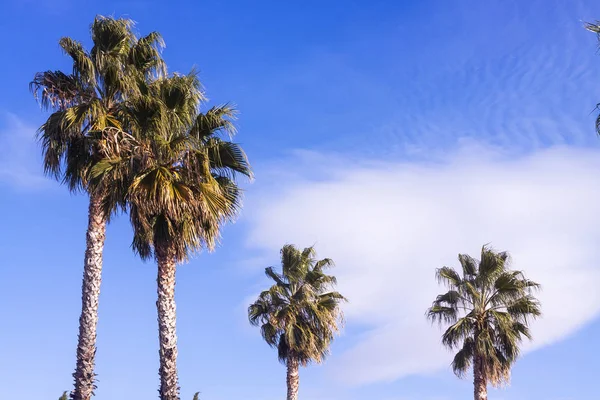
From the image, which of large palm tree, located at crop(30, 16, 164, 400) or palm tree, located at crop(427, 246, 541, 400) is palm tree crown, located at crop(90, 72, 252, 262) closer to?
large palm tree, located at crop(30, 16, 164, 400)

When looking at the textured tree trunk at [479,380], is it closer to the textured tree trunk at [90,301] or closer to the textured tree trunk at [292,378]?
the textured tree trunk at [292,378]

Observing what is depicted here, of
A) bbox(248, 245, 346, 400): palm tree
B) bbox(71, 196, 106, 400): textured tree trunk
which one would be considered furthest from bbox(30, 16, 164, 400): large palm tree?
bbox(248, 245, 346, 400): palm tree

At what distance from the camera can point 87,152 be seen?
22969 millimetres

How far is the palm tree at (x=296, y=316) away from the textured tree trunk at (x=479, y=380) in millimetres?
7131

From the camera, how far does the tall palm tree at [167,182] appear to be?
20.8 meters

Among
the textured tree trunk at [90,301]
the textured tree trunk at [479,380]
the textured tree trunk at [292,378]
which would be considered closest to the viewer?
the textured tree trunk at [90,301]

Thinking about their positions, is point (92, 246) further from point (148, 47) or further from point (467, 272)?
point (467, 272)

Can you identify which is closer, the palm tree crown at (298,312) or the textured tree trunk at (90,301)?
the textured tree trunk at (90,301)

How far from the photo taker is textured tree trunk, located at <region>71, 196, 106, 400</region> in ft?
69.6

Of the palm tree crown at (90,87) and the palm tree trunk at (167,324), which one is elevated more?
the palm tree crown at (90,87)

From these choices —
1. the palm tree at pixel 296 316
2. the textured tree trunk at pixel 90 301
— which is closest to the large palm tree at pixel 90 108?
the textured tree trunk at pixel 90 301

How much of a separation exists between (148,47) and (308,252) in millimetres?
18492

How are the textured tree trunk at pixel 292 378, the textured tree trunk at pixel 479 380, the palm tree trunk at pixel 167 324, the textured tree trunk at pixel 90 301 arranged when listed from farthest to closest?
the textured tree trunk at pixel 292 378, the textured tree trunk at pixel 479 380, the textured tree trunk at pixel 90 301, the palm tree trunk at pixel 167 324

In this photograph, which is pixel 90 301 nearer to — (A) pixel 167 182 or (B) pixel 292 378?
(A) pixel 167 182
